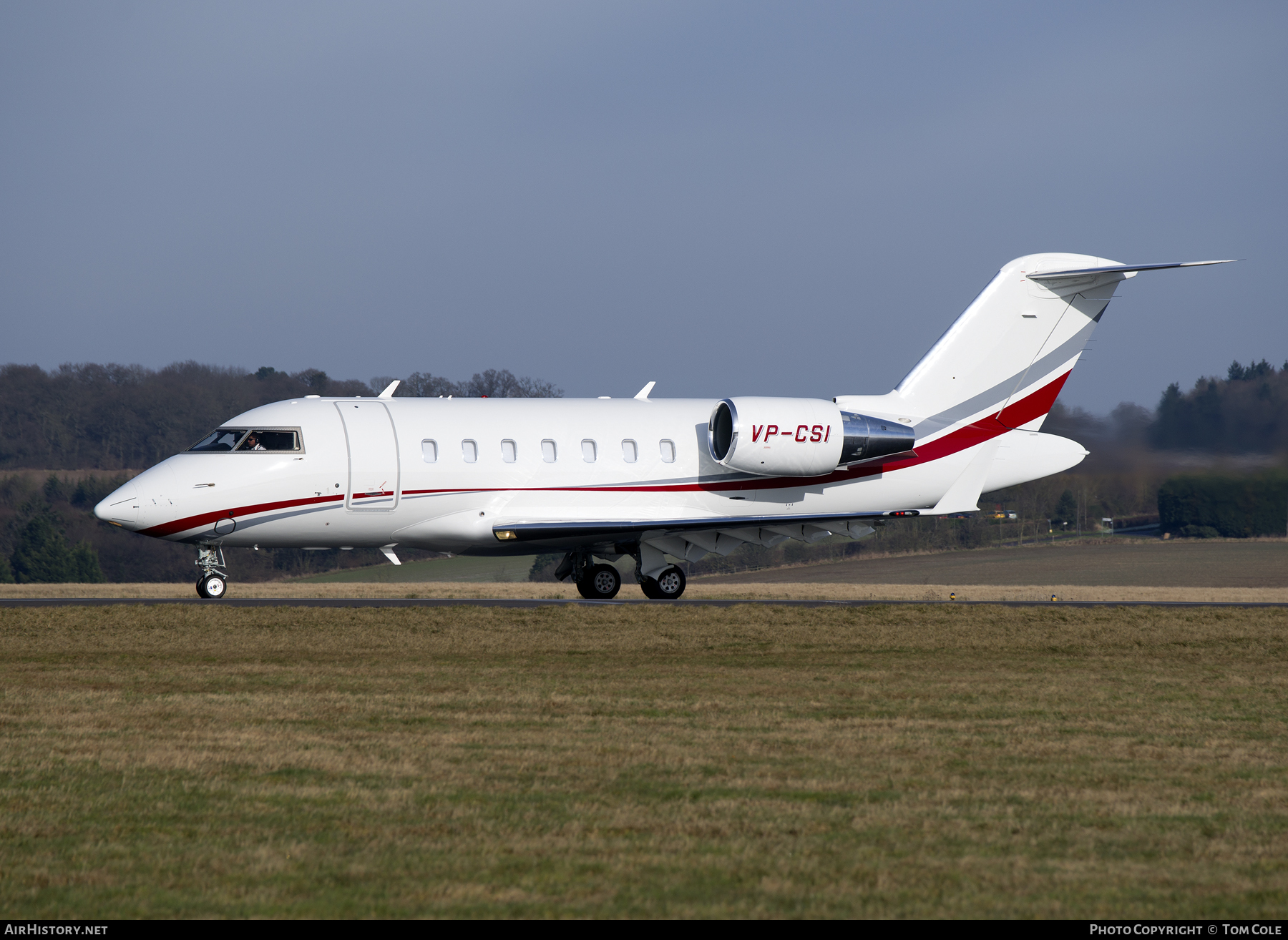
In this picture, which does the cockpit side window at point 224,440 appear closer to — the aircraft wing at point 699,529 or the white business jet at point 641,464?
the white business jet at point 641,464

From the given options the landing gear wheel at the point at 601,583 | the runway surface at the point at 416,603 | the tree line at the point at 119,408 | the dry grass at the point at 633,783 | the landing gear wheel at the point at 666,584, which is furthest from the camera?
the tree line at the point at 119,408

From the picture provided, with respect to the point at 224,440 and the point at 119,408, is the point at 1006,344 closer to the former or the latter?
the point at 224,440

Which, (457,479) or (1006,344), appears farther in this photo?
(1006,344)

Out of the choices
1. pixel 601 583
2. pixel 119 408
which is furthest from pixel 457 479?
pixel 119 408

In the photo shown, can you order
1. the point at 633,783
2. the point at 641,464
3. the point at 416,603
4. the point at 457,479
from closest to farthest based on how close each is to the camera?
1. the point at 633,783
2. the point at 416,603
3. the point at 457,479
4. the point at 641,464

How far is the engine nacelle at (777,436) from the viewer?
2662 cm

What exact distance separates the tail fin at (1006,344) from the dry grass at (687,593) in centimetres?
440

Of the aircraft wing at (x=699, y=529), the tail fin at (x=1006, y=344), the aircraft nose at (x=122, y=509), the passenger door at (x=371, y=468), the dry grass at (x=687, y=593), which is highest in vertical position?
the tail fin at (x=1006, y=344)

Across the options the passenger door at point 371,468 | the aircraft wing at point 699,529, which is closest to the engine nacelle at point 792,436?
the aircraft wing at point 699,529

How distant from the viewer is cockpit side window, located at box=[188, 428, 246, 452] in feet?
82.4

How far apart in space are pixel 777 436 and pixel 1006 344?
5.99 metres

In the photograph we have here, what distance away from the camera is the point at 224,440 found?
25.2 meters

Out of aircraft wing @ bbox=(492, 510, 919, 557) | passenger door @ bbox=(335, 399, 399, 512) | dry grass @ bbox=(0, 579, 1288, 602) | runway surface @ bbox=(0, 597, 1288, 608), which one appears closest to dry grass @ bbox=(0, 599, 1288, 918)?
runway surface @ bbox=(0, 597, 1288, 608)
